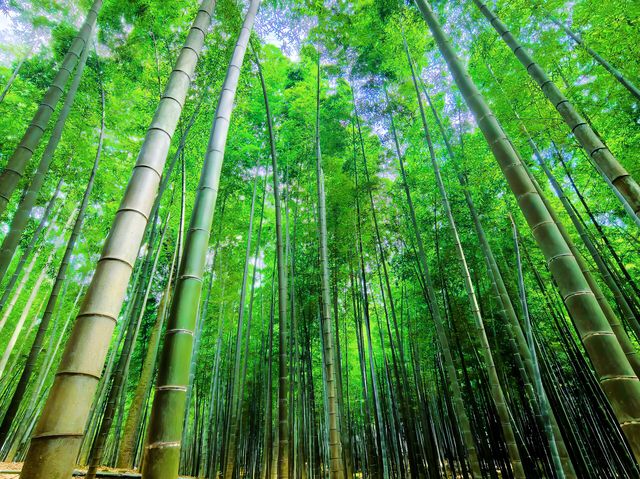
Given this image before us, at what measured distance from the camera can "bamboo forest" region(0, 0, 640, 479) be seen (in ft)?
3.88

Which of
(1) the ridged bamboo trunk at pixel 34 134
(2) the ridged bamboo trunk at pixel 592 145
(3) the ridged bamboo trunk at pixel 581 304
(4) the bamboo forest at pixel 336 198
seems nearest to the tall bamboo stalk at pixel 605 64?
(4) the bamboo forest at pixel 336 198

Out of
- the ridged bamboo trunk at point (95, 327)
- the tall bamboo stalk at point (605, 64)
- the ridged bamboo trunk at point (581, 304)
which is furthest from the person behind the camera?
the tall bamboo stalk at point (605, 64)

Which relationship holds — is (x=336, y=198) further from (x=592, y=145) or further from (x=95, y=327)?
(x=95, y=327)

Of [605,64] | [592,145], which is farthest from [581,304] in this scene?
[605,64]

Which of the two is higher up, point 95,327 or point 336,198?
point 336,198

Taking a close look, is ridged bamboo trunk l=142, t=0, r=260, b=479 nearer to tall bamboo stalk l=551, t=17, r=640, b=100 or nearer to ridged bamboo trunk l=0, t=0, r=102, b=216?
ridged bamboo trunk l=0, t=0, r=102, b=216

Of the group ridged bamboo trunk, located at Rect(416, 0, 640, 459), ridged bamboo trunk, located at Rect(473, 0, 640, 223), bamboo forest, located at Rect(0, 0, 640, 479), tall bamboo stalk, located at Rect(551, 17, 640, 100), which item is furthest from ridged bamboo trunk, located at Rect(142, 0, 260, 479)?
tall bamboo stalk, located at Rect(551, 17, 640, 100)

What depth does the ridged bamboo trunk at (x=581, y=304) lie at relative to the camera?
0.98 m

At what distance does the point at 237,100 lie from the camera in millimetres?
4617

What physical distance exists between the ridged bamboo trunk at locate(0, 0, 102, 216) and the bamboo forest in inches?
0.6

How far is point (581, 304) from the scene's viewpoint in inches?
44.6

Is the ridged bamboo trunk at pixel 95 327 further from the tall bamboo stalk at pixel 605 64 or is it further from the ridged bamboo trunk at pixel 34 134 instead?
the tall bamboo stalk at pixel 605 64

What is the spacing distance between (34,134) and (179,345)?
6.69 ft

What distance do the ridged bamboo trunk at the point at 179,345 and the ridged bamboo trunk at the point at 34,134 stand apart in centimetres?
143
